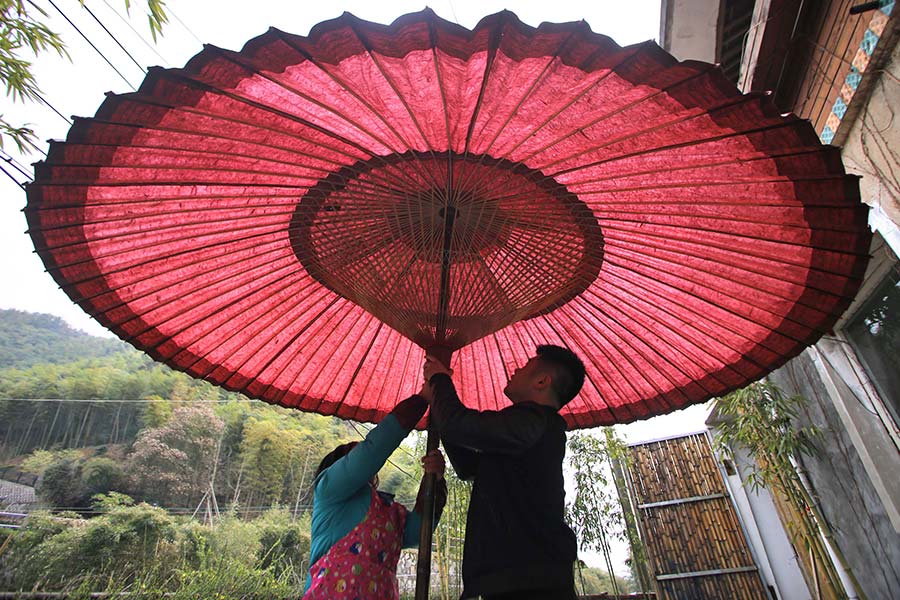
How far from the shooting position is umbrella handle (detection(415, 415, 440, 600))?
3.91 ft

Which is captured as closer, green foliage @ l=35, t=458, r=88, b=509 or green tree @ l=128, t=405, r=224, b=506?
green foliage @ l=35, t=458, r=88, b=509

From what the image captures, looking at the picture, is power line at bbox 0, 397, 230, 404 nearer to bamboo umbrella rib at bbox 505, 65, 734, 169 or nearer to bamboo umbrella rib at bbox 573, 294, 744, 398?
bamboo umbrella rib at bbox 573, 294, 744, 398

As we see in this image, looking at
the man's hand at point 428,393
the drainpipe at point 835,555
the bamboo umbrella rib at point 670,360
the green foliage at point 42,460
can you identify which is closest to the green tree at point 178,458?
the green foliage at point 42,460

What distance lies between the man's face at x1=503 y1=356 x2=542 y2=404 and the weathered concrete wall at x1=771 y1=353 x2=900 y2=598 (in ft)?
10.7

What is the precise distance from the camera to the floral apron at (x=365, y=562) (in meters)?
1.30

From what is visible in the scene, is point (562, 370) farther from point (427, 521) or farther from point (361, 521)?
point (361, 521)

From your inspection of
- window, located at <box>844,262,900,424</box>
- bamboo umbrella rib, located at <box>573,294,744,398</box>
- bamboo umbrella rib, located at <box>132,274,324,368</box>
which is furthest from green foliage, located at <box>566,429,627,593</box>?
bamboo umbrella rib, located at <box>132,274,324,368</box>

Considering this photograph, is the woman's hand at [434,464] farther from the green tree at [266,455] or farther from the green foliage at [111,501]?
the green tree at [266,455]

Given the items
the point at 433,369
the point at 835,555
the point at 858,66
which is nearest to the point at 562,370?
the point at 433,369

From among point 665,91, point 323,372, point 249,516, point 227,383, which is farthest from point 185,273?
point 249,516

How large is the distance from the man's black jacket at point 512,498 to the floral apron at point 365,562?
0.37 meters

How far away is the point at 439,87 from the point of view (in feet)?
3.37

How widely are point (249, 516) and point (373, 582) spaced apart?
71.0 ft

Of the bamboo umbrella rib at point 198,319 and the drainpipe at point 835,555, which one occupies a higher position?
the bamboo umbrella rib at point 198,319
